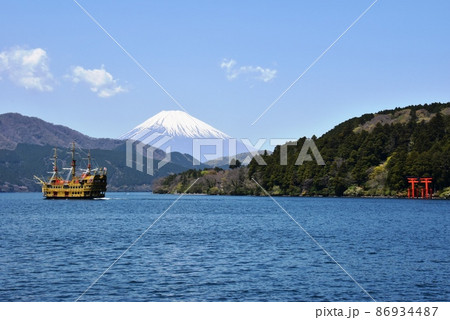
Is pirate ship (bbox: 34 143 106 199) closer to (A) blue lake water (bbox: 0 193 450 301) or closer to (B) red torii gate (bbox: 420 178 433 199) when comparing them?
(B) red torii gate (bbox: 420 178 433 199)

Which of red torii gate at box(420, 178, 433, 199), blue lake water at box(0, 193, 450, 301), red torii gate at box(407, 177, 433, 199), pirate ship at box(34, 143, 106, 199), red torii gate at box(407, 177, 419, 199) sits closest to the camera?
blue lake water at box(0, 193, 450, 301)

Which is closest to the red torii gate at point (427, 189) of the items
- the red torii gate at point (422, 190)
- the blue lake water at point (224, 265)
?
the red torii gate at point (422, 190)

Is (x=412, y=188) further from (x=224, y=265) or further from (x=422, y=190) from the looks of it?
(x=224, y=265)

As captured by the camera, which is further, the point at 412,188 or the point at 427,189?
the point at 412,188

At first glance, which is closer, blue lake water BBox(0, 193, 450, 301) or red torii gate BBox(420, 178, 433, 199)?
blue lake water BBox(0, 193, 450, 301)

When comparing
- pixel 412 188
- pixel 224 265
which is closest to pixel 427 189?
pixel 412 188

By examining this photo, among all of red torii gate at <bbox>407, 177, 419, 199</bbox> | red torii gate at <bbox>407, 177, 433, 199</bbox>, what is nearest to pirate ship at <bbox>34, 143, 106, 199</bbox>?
red torii gate at <bbox>407, 177, 419, 199</bbox>

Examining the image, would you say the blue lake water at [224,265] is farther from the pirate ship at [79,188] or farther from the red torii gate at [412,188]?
the pirate ship at [79,188]

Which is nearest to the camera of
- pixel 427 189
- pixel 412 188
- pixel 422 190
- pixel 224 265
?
pixel 224 265

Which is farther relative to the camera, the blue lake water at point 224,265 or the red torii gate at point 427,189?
the red torii gate at point 427,189

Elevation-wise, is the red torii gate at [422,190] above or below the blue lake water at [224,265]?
above

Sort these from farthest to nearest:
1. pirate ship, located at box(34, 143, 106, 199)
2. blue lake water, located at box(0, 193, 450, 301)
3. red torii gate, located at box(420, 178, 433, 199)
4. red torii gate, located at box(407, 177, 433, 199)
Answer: pirate ship, located at box(34, 143, 106, 199) < red torii gate, located at box(407, 177, 433, 199) < red torii gate, located at box(420, 178, 433, 199) < blue lake water, located at box(0, 193, 450, 301)
